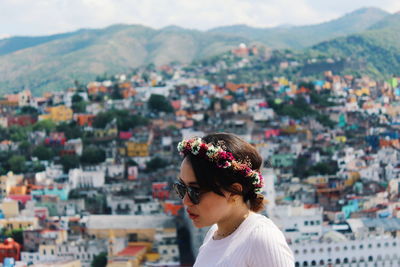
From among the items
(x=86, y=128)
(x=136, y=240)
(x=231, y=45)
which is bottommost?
(x=136, y=240)

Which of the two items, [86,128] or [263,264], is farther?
[86,128]

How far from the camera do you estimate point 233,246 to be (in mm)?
1662

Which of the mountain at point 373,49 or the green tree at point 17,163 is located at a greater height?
the mountain at point 373,49

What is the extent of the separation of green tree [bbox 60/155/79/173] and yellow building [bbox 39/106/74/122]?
741 centimetres

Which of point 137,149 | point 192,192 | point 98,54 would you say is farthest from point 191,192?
point 98,54

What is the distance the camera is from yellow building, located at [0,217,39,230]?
18.5 metres

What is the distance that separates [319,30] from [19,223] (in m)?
124

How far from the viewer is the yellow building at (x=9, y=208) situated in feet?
65.7

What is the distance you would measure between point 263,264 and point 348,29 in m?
133

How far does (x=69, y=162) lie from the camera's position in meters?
25.3

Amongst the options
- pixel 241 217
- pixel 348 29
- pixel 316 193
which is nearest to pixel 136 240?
pixel 316 193

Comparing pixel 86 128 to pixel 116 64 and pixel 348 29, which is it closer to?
pixel 116 64

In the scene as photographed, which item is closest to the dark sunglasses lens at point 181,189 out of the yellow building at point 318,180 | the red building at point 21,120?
the yellow building at point 318,180

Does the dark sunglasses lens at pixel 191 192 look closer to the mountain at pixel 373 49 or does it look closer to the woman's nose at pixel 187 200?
the woman's nose at pixel 187 200
